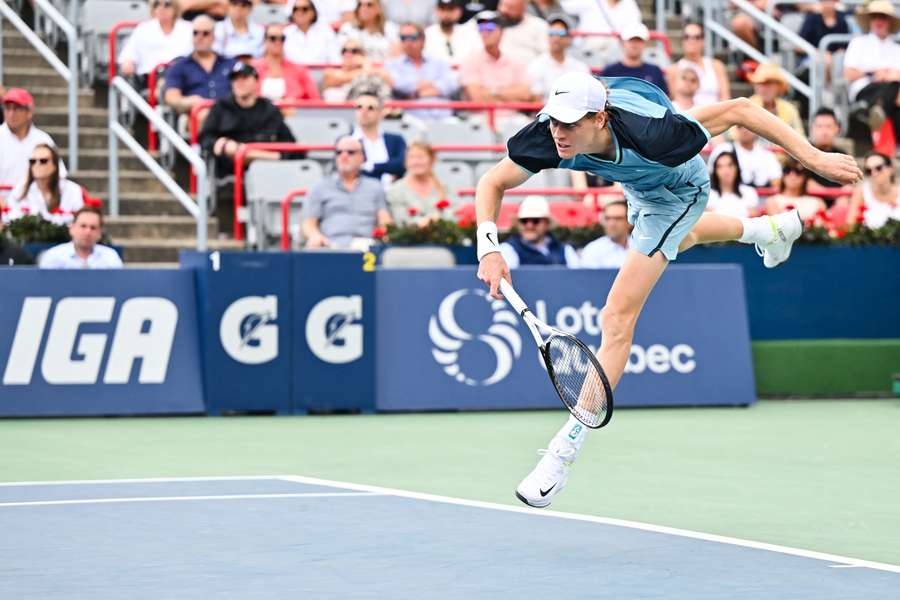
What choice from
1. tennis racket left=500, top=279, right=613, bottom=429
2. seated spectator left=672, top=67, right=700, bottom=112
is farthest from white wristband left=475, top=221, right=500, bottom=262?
seated spectator left=672, top=67, right=700, bottom=112

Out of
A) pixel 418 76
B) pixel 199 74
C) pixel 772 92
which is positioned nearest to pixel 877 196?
pixel 772 92

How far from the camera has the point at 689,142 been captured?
7.47 m

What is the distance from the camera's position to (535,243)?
13.9 metres

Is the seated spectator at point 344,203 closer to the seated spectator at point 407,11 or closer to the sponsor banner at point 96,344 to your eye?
the sponsor banner at point 96,344

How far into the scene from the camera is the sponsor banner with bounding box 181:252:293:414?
42.3 feet

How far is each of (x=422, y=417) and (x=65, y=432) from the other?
2.64 metres

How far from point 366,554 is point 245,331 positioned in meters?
6.14

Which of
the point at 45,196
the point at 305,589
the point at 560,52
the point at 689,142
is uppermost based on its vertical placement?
the point at 560,52

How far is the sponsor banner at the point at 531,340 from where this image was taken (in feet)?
43.6

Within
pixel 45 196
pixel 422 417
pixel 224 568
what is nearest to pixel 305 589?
pixel 224 568

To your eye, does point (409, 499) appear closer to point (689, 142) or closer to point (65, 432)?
point (689, 142)

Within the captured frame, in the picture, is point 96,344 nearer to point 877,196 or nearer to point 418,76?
point 418,76

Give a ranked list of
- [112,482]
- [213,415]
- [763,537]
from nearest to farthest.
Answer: [763,537]
[112,482]
[213,415]

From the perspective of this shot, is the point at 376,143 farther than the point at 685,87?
No
